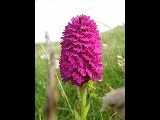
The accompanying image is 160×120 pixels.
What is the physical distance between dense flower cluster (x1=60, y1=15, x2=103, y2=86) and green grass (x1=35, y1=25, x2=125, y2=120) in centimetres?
21

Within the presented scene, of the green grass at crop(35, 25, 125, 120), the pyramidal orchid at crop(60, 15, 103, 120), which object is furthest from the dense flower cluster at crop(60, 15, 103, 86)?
the green grass at crop(35, 25, 125, 120)

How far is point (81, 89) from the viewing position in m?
0.86

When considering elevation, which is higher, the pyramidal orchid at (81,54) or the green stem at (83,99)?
the pyramidal orchid at (81,54)

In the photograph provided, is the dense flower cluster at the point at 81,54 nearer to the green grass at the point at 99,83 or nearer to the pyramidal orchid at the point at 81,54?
the pyramidal orchid at the point at 81,54

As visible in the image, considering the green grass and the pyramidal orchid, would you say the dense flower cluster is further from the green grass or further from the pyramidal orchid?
the green grass

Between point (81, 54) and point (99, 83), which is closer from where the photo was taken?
point (81, 54)

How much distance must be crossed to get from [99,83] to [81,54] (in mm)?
289

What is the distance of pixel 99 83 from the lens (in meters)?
1.09

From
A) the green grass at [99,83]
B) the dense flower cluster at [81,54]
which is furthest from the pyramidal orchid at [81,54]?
the green grass at [99,83]

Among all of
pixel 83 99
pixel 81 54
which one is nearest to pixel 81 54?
pixel 81 54

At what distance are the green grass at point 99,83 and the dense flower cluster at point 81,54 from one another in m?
0.21

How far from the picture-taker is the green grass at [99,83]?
1.07 metres

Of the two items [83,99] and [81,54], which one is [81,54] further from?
[83,99]

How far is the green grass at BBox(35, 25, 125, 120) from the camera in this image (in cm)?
107
